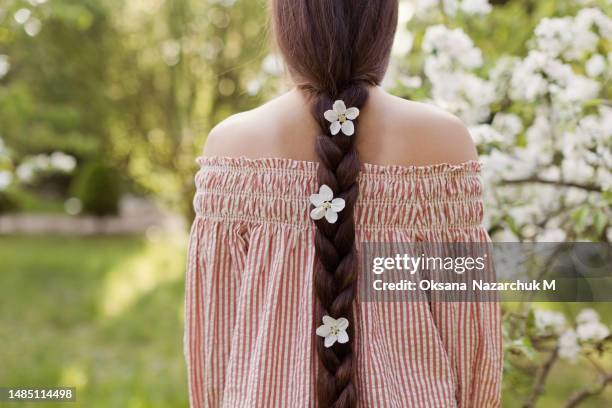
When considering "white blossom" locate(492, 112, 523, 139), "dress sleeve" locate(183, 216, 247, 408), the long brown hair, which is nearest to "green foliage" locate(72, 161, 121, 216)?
"white blossom" locate(492, 112, 523, 139)

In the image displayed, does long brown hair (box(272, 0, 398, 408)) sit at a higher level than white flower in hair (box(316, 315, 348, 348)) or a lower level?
higher

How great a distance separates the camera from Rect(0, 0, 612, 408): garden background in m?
2.21

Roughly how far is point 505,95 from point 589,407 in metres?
2.23

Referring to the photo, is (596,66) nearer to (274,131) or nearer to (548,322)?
(548,322)

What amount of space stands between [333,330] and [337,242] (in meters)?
0.15

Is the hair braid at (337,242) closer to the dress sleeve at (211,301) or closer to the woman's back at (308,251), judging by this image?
the woman's back at (308,251)

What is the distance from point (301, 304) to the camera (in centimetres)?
127

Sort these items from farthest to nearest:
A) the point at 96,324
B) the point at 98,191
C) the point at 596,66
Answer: the point at 98,191 < the point at 96,324 < the point at 596,66

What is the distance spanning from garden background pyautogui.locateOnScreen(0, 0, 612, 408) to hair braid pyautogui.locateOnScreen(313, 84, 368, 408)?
0.25 metres

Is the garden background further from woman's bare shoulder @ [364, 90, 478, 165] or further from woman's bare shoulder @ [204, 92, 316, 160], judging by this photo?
woman's bare shoulder @ [364, 90, 478, 165]

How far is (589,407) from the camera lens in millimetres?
3861

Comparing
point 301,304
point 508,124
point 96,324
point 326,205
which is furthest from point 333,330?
point 96,324

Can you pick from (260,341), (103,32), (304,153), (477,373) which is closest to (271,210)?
(304,153)

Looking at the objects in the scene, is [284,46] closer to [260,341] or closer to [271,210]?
[271,210]
